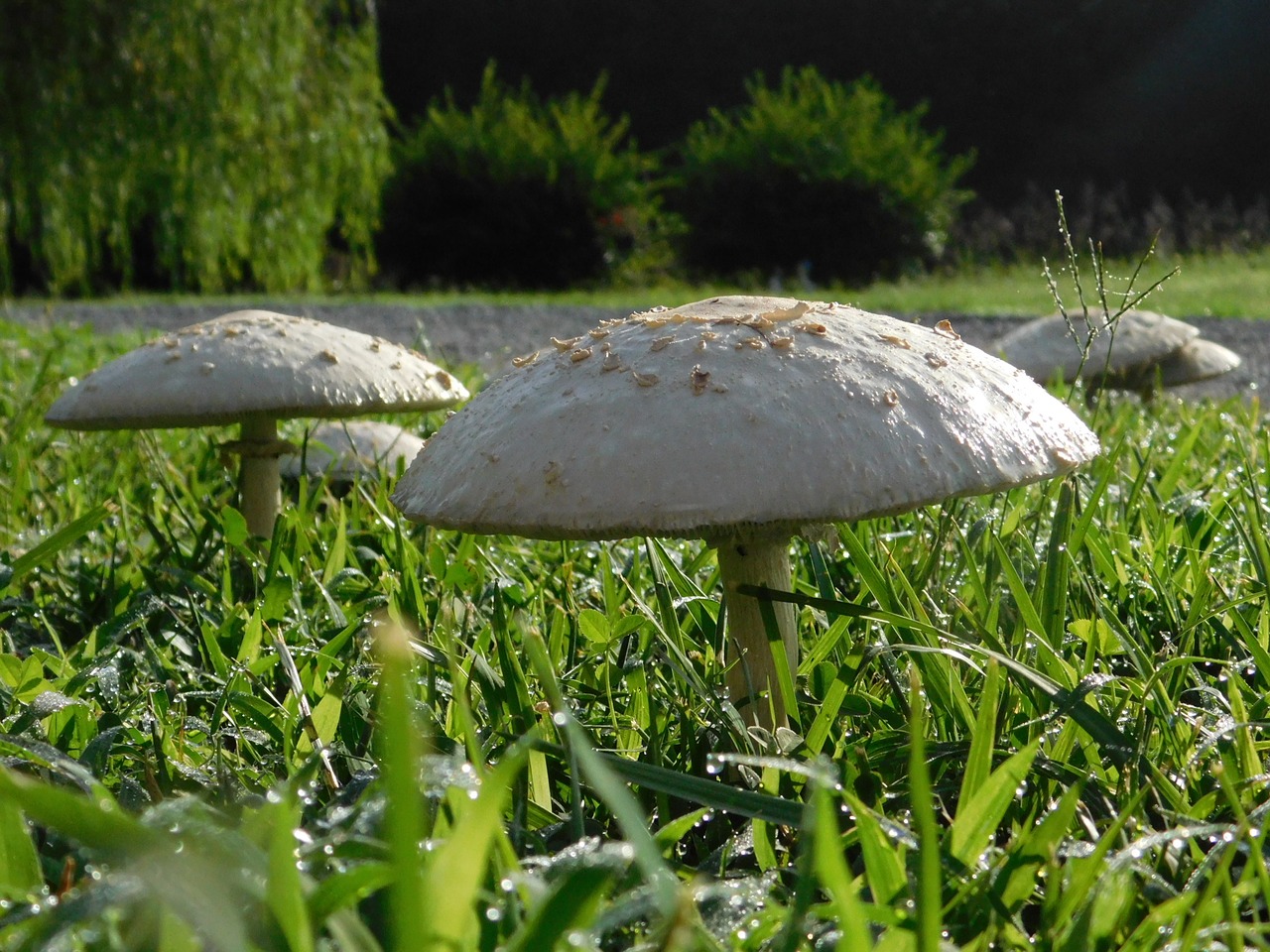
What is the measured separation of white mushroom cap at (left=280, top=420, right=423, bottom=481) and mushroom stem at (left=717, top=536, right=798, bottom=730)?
1721 mm

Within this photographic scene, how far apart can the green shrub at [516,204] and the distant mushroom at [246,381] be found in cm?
1401

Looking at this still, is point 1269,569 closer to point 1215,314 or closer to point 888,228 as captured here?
point 1215,314

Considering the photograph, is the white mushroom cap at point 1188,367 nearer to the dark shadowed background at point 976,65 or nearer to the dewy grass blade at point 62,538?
the dewy grass blade at point 62,538

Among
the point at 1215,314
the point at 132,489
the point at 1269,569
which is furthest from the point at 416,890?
the point at 1215,314

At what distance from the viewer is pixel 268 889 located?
38.1 inches

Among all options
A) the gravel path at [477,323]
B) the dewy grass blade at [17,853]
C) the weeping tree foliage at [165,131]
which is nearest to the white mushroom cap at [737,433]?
the dewy grass blade at [17,853]

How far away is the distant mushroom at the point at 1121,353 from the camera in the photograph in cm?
482

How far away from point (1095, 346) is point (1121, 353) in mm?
172

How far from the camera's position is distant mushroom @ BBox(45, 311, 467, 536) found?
7.94 feet

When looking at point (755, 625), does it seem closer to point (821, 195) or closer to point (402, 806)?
point (402, 806)

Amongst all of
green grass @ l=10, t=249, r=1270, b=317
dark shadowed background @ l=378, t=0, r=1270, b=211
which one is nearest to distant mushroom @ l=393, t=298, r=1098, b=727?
green grass @ l=10, t=249, r=1270, b=317

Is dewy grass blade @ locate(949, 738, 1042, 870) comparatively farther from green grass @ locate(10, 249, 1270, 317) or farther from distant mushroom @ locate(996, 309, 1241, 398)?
green grass @ locate(10, 249, 1270, 317)

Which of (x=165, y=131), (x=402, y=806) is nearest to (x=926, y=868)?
(x=402, y=806)

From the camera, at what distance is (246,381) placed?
2436 millimetres
